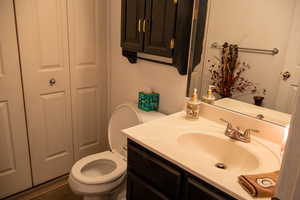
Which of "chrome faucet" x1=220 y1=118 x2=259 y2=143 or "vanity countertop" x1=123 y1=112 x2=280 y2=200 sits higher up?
"chrome faucet" x1=220 y1=118 x2=259 y2=143

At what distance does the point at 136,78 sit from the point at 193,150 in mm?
933

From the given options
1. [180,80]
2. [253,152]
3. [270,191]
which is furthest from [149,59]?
[270,191]

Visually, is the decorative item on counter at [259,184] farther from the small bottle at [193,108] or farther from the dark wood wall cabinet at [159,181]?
the small bottle at [193,108]

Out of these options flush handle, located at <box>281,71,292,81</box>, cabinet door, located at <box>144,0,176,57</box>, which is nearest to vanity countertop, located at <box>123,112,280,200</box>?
flush handle, located at <box>281,71,292,81</box>

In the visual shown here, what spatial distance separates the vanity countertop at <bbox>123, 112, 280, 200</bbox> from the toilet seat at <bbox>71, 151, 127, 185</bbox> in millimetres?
508

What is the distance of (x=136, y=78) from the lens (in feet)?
6.55

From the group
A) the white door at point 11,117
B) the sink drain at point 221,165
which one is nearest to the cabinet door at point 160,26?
the sink drain at point 221,165

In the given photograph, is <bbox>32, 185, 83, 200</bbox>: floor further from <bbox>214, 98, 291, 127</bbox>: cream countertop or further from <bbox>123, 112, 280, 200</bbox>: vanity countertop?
<bbox>214, 98, 291, 127</bbox>: cream countertop

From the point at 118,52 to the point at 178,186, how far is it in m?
1.40

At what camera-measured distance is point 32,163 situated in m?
1.99

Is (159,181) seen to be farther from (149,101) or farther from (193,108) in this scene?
(149,101)

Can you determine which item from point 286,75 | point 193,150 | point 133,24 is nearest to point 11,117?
point 133,24

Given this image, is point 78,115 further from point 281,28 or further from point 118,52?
point 281,28

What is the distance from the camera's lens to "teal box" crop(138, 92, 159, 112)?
1776mm
